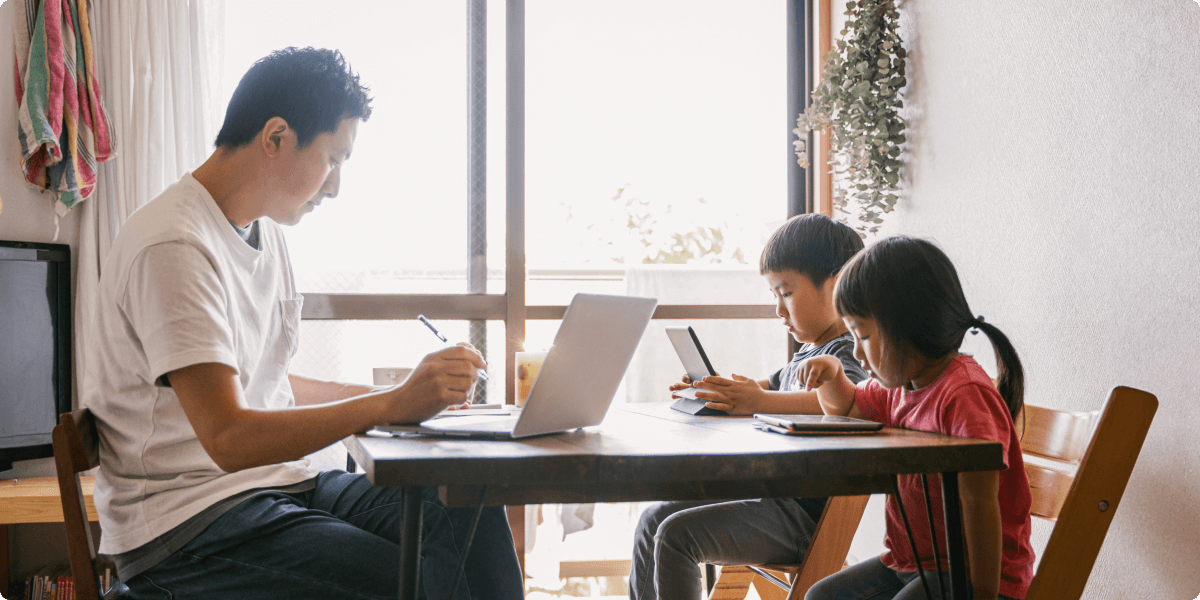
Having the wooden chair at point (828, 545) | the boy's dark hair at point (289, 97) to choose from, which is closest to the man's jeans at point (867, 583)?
the wooden chair at point (828, 545)

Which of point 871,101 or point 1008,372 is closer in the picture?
point 1008,372

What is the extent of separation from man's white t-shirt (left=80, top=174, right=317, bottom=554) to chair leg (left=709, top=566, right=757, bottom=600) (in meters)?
1.12

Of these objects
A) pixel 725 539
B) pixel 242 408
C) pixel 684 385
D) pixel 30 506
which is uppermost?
pixel 242 408

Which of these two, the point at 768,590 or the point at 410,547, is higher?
the point at 410,547

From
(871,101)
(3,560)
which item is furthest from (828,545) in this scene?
(3,560)

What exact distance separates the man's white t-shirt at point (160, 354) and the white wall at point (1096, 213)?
1.60 metres

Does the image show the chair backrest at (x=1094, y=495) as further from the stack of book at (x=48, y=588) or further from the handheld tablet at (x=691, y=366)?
the stack of book at (x=48, y=588)

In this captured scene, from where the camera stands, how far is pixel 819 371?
1.46m

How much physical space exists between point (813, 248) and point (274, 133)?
1.20 meters

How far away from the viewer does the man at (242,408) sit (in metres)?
1.05

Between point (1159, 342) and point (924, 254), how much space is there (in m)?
0.55

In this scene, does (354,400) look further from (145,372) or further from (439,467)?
(145,372)

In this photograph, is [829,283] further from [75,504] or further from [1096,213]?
[75,504]

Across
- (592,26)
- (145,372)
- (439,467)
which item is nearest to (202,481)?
(145,372)
